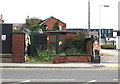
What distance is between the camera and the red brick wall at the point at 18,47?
21141mm

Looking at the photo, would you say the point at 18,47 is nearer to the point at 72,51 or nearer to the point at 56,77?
the point at 72,51

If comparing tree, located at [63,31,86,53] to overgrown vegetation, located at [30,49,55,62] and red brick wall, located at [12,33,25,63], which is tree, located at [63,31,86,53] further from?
red brick wall, located at [12,33,25,63]

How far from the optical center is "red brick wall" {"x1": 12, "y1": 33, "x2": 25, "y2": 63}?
69.4 ft

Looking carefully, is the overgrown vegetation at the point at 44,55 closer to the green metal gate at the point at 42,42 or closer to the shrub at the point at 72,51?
the green metal gate at the point at 42,42

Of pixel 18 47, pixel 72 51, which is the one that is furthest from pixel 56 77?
pixel 72 51

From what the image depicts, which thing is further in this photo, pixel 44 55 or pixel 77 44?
pixel 77 44

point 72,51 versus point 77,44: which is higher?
point 77,44

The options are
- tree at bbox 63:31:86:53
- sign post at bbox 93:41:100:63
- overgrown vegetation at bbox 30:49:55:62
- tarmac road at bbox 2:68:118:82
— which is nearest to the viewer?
tarmac road at bbox 2:68:118:82

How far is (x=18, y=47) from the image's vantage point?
21.2 metres

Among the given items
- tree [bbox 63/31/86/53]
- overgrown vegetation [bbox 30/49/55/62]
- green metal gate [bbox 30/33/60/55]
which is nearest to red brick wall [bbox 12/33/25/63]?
overgrown vegetation [bbox 30/49/55/62]

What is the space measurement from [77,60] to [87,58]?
2.79 ft

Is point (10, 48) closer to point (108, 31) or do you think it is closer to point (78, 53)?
point (78, 53)

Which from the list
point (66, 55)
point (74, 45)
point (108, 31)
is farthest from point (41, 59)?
point (108, 31)

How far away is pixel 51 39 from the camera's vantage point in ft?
87.1
